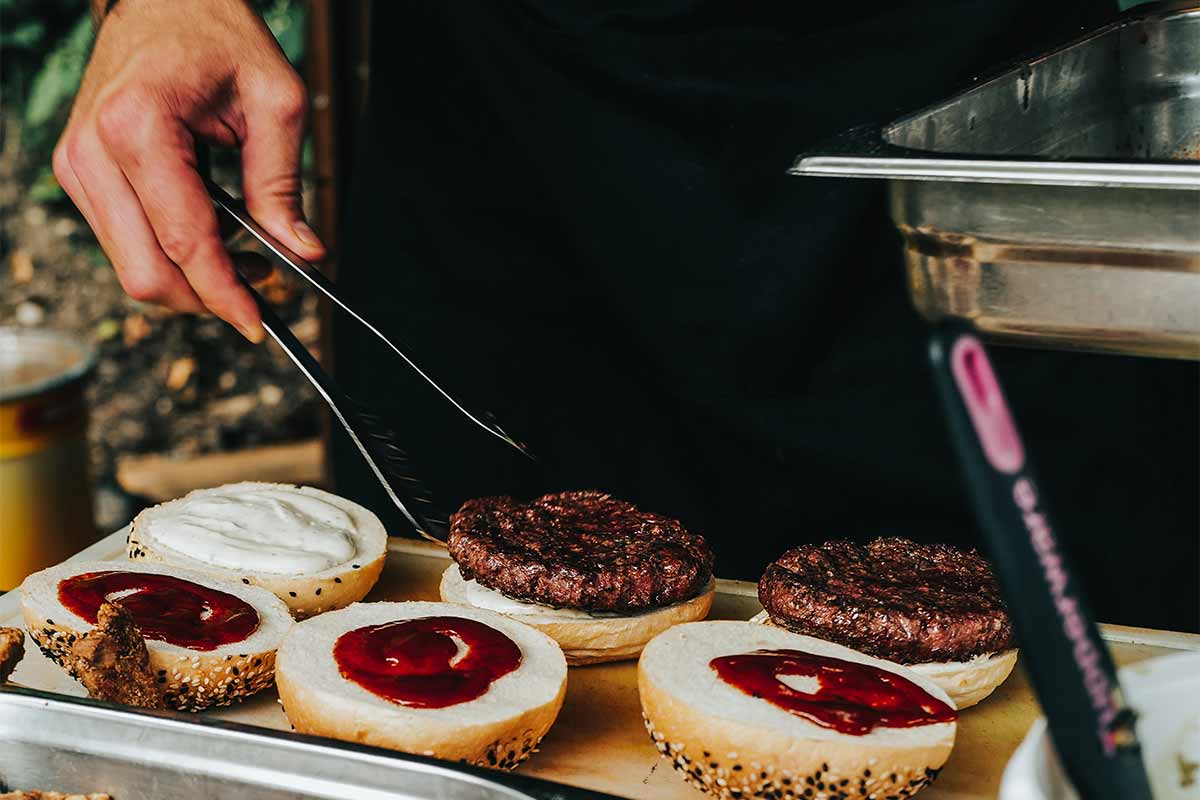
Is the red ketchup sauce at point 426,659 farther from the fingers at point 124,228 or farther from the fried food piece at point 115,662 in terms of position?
the fingers at point 124,228

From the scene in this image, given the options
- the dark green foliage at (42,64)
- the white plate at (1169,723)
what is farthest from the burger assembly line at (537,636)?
the dark green foliage at (42,64)

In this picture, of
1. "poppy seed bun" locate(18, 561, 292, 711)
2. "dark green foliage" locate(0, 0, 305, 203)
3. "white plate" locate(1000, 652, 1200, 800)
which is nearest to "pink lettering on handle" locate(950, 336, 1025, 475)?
"white plate" locate(1000, 652, 1200, 800)

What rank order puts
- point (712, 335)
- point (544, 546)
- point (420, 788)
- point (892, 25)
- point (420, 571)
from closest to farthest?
point (420, 788), point (544, 546), point (420, 571), point (892, 25), point (712, 335)

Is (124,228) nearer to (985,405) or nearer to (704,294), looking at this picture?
(704,294)

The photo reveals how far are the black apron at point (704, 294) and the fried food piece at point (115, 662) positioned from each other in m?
0.96

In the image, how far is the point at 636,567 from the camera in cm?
168

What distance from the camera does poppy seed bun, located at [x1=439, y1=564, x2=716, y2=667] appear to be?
166 centimetres

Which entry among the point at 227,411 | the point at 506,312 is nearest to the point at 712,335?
the point at 506,312

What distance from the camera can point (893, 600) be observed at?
1611mm

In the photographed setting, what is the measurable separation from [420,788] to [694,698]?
0.36 meters

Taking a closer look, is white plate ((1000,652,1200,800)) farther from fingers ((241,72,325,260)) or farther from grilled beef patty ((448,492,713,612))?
fingers ((241,72,325,260))

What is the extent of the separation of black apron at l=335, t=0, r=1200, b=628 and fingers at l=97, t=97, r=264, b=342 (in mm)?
688

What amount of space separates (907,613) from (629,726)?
38cm

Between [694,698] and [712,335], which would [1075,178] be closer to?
[694,698]
